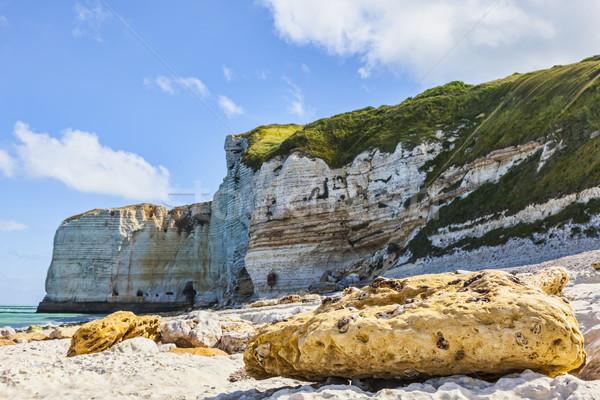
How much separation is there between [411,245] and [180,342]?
75.9 ft

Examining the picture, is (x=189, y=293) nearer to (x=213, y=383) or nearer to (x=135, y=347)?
(x=135, y=347)

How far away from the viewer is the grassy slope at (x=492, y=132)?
24003mm

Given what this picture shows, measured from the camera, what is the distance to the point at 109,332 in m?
9.98

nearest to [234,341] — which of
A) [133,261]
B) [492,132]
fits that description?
[492,132]

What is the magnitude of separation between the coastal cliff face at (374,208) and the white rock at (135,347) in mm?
17974

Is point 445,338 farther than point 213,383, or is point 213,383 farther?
point 213,383

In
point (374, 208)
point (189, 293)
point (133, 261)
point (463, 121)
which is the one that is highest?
point (463, 121)

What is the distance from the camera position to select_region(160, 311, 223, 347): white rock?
413 inches

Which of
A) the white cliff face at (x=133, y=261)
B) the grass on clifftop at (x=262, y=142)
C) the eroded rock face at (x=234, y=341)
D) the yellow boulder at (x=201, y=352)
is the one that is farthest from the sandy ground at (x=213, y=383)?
the white cliff face at (x=133, y=261)

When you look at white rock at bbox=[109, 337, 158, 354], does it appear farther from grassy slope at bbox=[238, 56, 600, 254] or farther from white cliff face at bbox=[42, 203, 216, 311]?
white cliff face at bbox=[42, 203, 216, 311]

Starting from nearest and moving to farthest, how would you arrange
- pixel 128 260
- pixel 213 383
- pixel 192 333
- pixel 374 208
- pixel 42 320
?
pixel 213 383
pixel 192 333
pixel 374 208
pixel 42 320
pixel 128 260

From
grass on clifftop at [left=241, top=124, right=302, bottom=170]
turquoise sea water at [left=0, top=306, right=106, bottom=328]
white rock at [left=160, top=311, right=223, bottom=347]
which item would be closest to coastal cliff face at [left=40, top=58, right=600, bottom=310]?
grass on clifftop at [left=241, top=124, right=302, bottom=170]

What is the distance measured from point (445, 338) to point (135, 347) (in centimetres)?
650

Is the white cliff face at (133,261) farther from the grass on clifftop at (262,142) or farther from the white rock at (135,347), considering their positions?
the white rock at (135,347)
